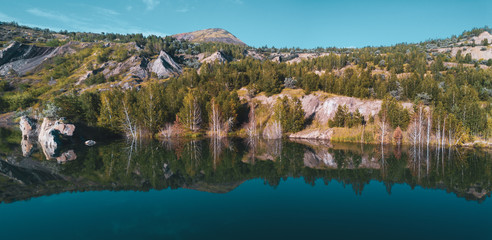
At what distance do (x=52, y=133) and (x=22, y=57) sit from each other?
189m

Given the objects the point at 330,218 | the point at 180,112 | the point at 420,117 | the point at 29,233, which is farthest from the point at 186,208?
the point at 420,117

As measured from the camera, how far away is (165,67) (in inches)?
Answer: 6462

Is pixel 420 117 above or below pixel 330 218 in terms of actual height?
above

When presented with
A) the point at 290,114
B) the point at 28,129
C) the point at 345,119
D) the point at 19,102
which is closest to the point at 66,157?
the point at 28,129

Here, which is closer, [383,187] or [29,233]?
[29,233]

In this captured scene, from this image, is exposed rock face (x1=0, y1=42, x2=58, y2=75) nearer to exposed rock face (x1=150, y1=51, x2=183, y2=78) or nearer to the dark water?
exposed rock face (x1=150, y1=51, x2=183, y2=78)

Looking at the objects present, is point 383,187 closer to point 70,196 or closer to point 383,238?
point 383,238

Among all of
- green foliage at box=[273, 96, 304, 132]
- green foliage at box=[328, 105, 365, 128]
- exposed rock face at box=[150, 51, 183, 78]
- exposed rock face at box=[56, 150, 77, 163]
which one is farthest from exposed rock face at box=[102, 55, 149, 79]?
green foliage at box=[328, 105, 365, 128]

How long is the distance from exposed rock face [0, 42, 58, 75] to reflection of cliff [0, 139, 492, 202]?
196m

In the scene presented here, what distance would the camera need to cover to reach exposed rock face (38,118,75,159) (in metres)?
52.2

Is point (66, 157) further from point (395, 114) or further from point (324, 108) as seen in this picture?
point (395, 114)

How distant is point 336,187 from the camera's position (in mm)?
27047

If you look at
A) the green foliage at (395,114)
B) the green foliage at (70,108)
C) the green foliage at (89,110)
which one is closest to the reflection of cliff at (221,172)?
the green foliage at (395,114)

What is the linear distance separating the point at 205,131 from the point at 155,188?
4885 cm
